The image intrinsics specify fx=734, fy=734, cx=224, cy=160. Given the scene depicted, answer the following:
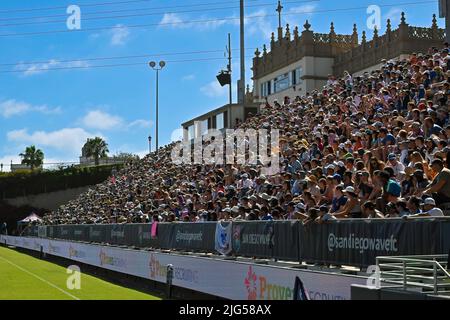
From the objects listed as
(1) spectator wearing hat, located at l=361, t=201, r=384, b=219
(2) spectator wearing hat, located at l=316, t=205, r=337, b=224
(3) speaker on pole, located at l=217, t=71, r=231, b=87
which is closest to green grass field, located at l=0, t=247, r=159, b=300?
(2) spectator wearing hat, located at l=316, t=205, r=337, b=224

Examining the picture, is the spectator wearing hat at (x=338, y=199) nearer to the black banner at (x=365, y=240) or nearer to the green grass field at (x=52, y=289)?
the black banner at (x=365, y=240)

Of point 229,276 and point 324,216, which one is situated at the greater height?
point 324,216

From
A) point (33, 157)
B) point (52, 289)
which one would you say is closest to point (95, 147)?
point (33, 157)

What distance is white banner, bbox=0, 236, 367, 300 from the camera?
37.9 feet

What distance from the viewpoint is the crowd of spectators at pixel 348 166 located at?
12.1 meters

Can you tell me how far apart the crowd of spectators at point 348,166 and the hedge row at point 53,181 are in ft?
171

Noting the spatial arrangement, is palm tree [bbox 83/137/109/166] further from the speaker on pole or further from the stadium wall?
the speaker on pole

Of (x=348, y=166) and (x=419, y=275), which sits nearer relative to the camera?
(x=419, y=275)

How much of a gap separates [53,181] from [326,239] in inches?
3002

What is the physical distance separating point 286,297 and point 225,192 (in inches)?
365

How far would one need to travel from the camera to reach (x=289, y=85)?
55.2 meters

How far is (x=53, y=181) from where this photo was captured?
280 feet

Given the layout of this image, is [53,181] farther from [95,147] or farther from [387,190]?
[387,190]

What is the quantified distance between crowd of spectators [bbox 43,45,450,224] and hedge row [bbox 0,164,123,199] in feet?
171
